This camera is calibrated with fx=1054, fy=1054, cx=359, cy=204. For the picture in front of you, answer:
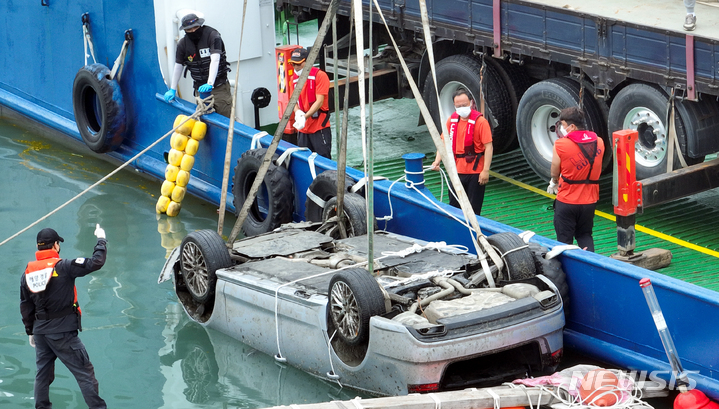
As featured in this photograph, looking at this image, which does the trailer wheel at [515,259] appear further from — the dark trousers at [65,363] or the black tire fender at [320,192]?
the dark trousers at [65,363]

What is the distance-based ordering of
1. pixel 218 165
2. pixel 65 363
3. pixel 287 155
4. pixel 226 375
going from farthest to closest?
pixel 218 165, pixel 287 155, pixel 226 375, pixel 65 363

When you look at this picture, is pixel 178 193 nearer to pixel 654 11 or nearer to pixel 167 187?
pixel 167 187

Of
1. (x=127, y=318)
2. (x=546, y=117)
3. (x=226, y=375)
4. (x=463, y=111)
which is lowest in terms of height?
(x=226, y=375)

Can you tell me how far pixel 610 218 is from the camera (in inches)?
394

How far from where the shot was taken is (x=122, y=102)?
12.7 meters

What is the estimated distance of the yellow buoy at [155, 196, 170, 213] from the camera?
38.2 feet

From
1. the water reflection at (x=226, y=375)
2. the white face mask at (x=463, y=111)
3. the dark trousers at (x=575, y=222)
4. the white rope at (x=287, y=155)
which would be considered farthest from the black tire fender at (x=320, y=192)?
the dark trousers at (x=575, y=222)

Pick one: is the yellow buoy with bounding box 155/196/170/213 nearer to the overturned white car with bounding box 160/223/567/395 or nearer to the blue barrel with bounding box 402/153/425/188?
the overturned white car with bounding box 160/223/567/395

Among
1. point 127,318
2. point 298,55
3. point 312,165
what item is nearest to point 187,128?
point 298,55

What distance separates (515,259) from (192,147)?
493 centimetres

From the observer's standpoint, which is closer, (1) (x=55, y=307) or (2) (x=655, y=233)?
(1) (x=55, y=307)

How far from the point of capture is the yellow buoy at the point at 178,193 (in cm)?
1150

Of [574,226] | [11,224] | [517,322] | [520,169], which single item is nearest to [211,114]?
[11,224]

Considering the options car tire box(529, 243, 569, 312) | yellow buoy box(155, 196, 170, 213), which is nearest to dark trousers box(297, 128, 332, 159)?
yellow buoy box(155, 196, 170, 213)
